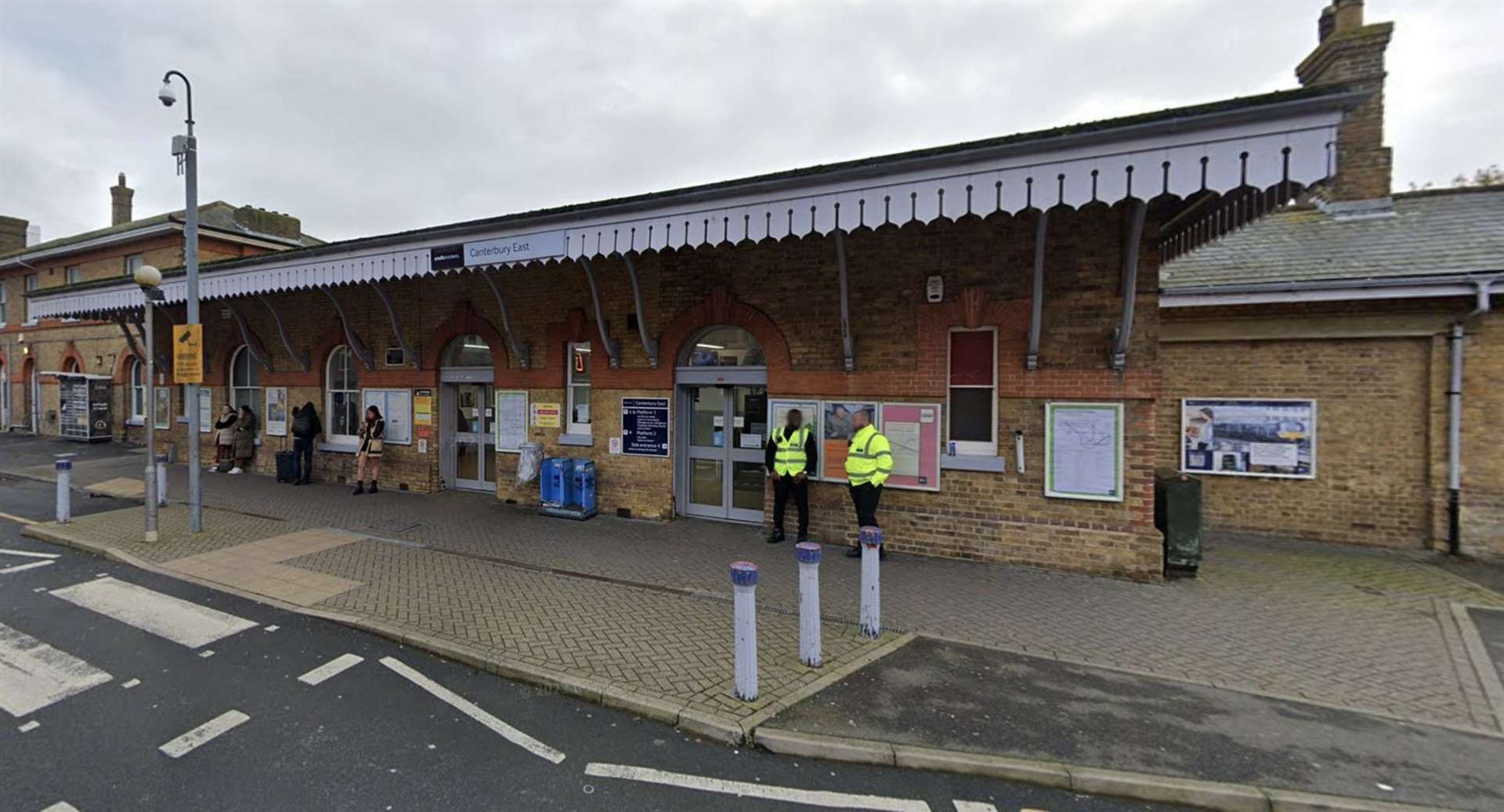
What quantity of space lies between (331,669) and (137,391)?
74.5 ft

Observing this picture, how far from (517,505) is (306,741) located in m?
6.95

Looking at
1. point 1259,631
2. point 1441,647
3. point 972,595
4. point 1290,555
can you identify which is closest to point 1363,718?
point 1259,631

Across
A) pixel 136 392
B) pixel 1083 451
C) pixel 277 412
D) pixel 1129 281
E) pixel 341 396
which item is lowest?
pixel 1083 451

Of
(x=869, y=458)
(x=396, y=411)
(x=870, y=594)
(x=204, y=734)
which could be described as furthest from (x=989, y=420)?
(x=396, y=411)

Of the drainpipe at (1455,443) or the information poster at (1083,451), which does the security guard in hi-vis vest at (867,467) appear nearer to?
the information poster at (1083,451)

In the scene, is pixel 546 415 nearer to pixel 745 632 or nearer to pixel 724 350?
pixel 724 350

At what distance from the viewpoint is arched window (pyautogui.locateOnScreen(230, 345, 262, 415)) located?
1466 cm

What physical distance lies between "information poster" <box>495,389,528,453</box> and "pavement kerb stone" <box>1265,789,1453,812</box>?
9953mm

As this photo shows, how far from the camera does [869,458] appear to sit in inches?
289

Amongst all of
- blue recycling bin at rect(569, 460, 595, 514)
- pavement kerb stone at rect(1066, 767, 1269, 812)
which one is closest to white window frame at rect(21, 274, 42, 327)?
blue recycling bin at rect(569, 460, 595, 514)

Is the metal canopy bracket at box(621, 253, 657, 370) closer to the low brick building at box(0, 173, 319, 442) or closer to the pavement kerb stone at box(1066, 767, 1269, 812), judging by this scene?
the pavement kerb stone at box(1066, 767, 1269, 812)

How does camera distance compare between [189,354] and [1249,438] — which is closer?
[189,354]

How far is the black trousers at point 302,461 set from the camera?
12.6 m

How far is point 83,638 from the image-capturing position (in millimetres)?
5137
